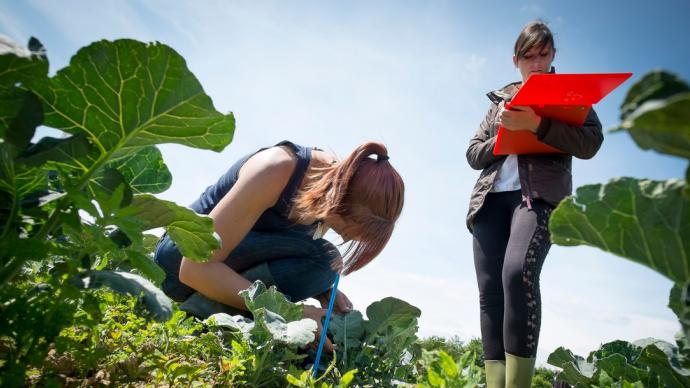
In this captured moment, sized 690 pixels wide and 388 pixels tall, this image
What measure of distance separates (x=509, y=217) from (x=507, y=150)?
0.32 m

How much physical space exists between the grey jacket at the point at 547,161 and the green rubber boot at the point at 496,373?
2.26ft

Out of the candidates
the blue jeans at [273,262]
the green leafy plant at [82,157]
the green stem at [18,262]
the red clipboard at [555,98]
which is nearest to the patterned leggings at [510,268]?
the red clipboard at [555,98]

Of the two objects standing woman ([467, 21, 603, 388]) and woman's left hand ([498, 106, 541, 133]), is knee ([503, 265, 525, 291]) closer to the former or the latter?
standing woman ([467, 21, 603, 388])

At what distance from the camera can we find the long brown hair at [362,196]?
2299 millimetres

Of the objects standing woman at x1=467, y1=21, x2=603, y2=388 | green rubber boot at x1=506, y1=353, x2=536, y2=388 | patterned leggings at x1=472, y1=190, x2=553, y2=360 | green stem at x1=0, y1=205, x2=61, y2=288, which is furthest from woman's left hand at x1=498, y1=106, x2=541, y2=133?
green stem at x1=0, y1=205, x2=61, y2=288

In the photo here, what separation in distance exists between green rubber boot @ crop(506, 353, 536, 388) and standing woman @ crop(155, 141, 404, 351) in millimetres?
711

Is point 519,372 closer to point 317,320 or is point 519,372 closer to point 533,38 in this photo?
point 317,320

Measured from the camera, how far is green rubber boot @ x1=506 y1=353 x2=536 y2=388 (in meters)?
1.75

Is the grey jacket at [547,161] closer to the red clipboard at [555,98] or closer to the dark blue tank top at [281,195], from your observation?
the red clipboard at [555,98]

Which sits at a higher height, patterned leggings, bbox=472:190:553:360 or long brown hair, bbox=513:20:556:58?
long brown hair, bbox=513:20:556:58

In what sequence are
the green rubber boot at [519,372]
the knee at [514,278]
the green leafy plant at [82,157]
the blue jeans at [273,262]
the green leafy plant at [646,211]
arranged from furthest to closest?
1. the blue jeans at [273,262]
2. the knee at [514,278]
3. the green rubber boot at [519,372]
4. the green leafy plant at [82,157]
5. the green leafy plant at [646,211]

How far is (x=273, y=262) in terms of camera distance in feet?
8.88

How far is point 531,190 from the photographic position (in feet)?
6.72

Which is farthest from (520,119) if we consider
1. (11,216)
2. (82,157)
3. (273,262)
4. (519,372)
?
(11,216)
